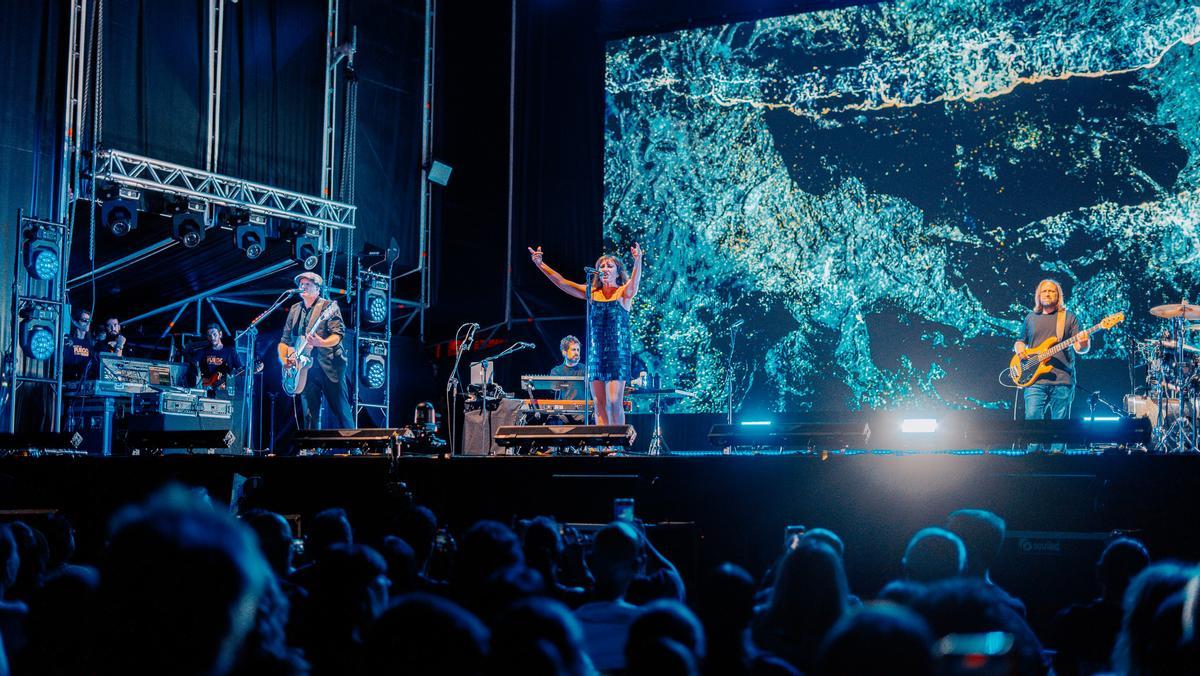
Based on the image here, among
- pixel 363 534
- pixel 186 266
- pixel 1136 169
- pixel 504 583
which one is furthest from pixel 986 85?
pixel 504 583

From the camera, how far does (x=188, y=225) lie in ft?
42.2

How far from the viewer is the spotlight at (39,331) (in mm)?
11617

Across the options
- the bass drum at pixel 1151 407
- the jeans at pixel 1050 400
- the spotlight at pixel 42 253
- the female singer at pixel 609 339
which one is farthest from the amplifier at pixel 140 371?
the bass drum at pixel 1151 407

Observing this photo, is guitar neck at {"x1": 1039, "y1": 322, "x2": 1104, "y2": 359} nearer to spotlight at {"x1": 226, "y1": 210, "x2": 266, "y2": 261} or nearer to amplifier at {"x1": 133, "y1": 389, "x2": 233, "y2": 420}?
spotlight at {"x1": 226, "y1": 210, "x2": 266, "y2": 261}

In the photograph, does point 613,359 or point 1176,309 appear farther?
point 1176,309

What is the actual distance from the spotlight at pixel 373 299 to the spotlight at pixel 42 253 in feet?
11.4

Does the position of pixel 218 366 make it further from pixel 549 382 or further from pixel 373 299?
pixel 549 382

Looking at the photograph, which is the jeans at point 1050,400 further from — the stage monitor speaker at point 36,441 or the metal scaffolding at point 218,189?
the metal scaffolding at point 218,189

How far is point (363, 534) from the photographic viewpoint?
8.41 meters

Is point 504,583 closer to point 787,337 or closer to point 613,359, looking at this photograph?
point 613,359

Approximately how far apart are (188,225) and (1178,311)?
1035cm

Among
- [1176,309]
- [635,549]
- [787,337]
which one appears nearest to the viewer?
[635,549]

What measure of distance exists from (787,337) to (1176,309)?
→ 14.7 feet

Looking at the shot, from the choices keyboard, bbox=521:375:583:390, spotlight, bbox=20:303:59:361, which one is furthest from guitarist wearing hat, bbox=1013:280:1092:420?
spotlight, bbox=20:303:59:361
